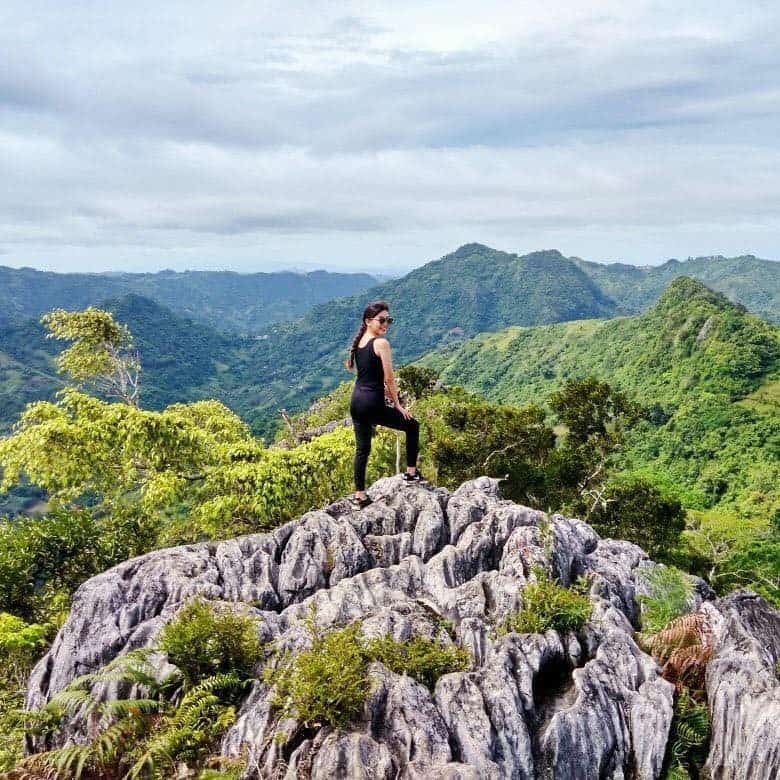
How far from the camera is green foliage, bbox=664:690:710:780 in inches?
291

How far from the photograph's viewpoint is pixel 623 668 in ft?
27.3

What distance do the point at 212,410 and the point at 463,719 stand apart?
15600 mm

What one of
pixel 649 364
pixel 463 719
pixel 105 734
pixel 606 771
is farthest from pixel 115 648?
pixel 649 364

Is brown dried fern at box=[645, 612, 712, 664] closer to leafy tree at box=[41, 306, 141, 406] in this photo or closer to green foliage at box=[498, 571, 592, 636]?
green foliage at box=[498, 571, 592, 636]

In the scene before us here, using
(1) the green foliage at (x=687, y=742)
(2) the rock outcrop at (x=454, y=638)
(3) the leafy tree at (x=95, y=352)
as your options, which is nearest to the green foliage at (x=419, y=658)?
(2) the rock outcrop at (x=454, y=638)

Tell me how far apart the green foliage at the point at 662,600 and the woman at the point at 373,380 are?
5.04 meters

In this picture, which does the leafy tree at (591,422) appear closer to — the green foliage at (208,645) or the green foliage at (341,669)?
the green foliage at (341,669)

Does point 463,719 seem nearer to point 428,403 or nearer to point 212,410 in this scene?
point 212,410

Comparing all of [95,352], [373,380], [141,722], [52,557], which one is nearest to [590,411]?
[373,380]

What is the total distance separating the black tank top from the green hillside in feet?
99.6

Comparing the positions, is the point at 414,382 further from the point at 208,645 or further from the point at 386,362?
the point at 208,645

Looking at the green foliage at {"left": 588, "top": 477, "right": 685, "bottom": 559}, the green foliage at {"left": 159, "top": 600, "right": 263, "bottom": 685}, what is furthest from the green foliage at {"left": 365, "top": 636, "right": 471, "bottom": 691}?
the green foliage at {"left": 588, "top": 477, "right": 685, "bottom": 559}

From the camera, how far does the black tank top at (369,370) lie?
32.2 ft

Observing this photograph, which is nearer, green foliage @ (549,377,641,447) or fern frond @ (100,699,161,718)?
fern frond @ (100,699,161,718)
